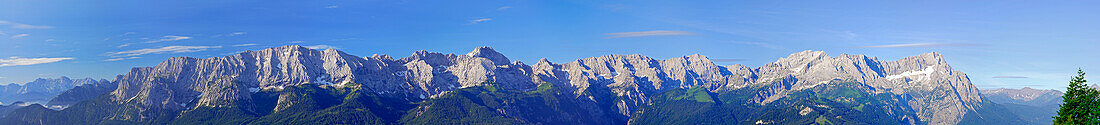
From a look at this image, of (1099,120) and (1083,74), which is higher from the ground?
(1083,74)

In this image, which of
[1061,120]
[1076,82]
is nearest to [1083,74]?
[1076,82]

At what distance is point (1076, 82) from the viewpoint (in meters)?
90.8

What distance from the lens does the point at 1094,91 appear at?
290 ft

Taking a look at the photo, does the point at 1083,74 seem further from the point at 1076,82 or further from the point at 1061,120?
the point at 1061,120

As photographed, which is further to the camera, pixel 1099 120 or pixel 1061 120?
pixel 1061 120

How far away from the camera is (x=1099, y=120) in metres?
88.3

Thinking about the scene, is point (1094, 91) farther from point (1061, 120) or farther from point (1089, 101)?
point (1061, 120)

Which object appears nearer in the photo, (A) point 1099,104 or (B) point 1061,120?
(A) point 1099,104

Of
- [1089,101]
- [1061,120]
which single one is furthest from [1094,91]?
[1061,120]

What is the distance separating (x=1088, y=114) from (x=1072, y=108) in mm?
2261

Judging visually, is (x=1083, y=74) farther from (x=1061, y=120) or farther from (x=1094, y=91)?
(x=1061, y=120)

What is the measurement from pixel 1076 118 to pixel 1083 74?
6.78 meters

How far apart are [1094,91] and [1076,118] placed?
5.87m

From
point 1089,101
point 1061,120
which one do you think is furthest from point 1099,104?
point 1061,120
